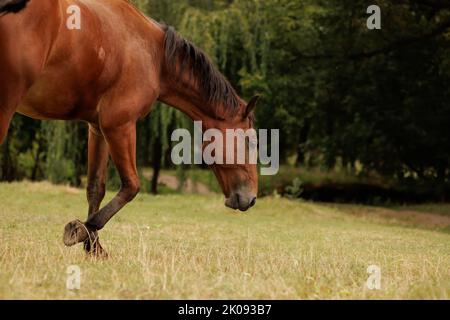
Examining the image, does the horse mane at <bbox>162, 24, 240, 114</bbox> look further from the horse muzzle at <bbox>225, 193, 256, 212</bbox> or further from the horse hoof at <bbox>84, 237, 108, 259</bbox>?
the horse hoof at <bbox>84, 237, 108, 259</bbox>

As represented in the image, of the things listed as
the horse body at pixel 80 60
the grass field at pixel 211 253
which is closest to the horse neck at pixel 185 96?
the horse body at pixel 80 60

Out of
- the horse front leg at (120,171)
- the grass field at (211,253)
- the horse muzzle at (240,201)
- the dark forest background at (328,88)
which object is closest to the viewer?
the grass field at (211,253)

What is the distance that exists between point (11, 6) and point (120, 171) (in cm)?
180

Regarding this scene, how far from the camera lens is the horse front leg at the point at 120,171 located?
20.3 ft

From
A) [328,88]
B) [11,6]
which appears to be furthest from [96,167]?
[328,88]

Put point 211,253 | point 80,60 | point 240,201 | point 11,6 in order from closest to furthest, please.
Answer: point 11,6
point 80,60
point 240,201
point 211,253

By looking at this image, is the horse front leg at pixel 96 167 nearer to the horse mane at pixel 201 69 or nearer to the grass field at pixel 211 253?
the grass field at pixel 211 253

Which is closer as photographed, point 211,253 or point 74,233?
point 74,233

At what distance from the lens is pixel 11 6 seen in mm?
5340

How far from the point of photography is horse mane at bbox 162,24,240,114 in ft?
22.4

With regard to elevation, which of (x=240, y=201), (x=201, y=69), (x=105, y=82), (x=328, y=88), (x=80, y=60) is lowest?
(x=240, y=201)

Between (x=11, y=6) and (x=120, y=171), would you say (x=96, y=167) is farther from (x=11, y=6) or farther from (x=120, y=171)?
(x=11, y=6)

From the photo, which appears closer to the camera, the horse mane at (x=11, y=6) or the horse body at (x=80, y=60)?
the horse mane at (x=11, y=6)

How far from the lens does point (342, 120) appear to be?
1067 inches
